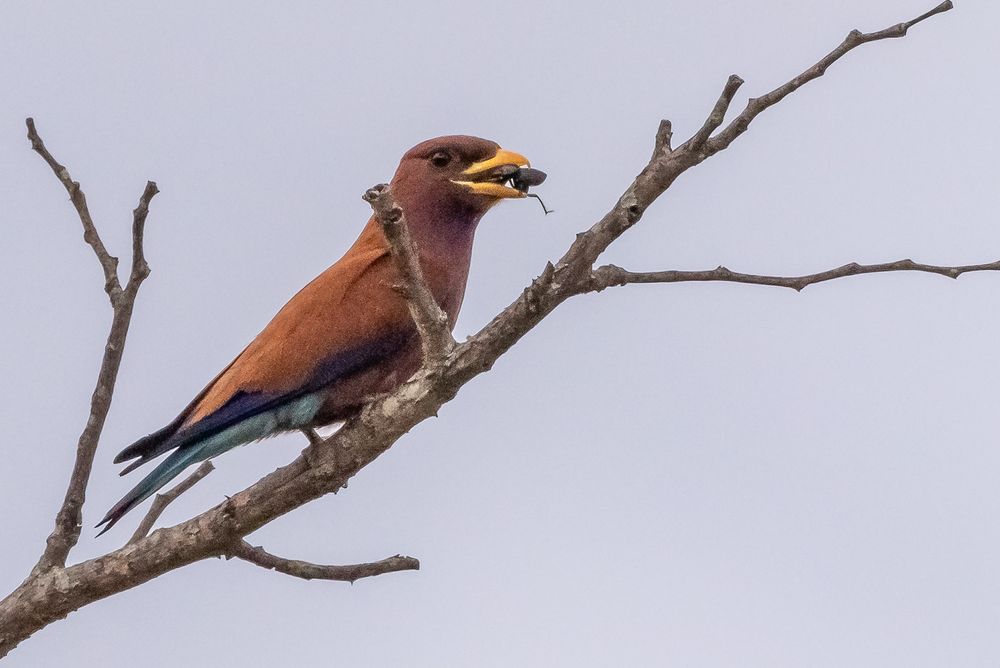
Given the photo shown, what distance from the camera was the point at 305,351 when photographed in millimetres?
6434

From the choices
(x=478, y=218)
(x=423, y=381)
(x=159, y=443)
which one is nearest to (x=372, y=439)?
(x=423, y=381)

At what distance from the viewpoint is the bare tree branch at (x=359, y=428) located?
4543 millimetres

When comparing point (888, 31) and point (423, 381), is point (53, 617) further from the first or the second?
point (888, 31)

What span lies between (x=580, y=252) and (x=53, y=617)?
2.69 m

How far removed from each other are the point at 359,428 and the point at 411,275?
87cm

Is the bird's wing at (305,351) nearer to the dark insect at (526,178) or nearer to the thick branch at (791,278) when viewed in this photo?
the dark insect at (526,178)

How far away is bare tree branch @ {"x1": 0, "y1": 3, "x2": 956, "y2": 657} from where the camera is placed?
179 inches

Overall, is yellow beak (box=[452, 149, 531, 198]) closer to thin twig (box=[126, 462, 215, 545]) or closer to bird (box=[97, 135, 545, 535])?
bird (box=[97, 135, 545, 535])

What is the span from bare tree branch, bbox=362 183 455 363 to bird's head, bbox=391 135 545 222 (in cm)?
228

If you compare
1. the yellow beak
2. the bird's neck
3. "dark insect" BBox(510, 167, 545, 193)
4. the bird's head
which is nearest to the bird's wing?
the bird's neck

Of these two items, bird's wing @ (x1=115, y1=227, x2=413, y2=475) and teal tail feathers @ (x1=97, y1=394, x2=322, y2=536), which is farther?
bird's wing @ (x1=115, y1=227, x2=413, y2=475)

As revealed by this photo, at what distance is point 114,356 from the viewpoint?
5.04 meters

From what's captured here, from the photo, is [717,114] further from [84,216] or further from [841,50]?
[84,216]

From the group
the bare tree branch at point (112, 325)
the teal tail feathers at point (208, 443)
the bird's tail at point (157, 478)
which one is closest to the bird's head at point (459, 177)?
the teal tail feathers at point (208, 443)
